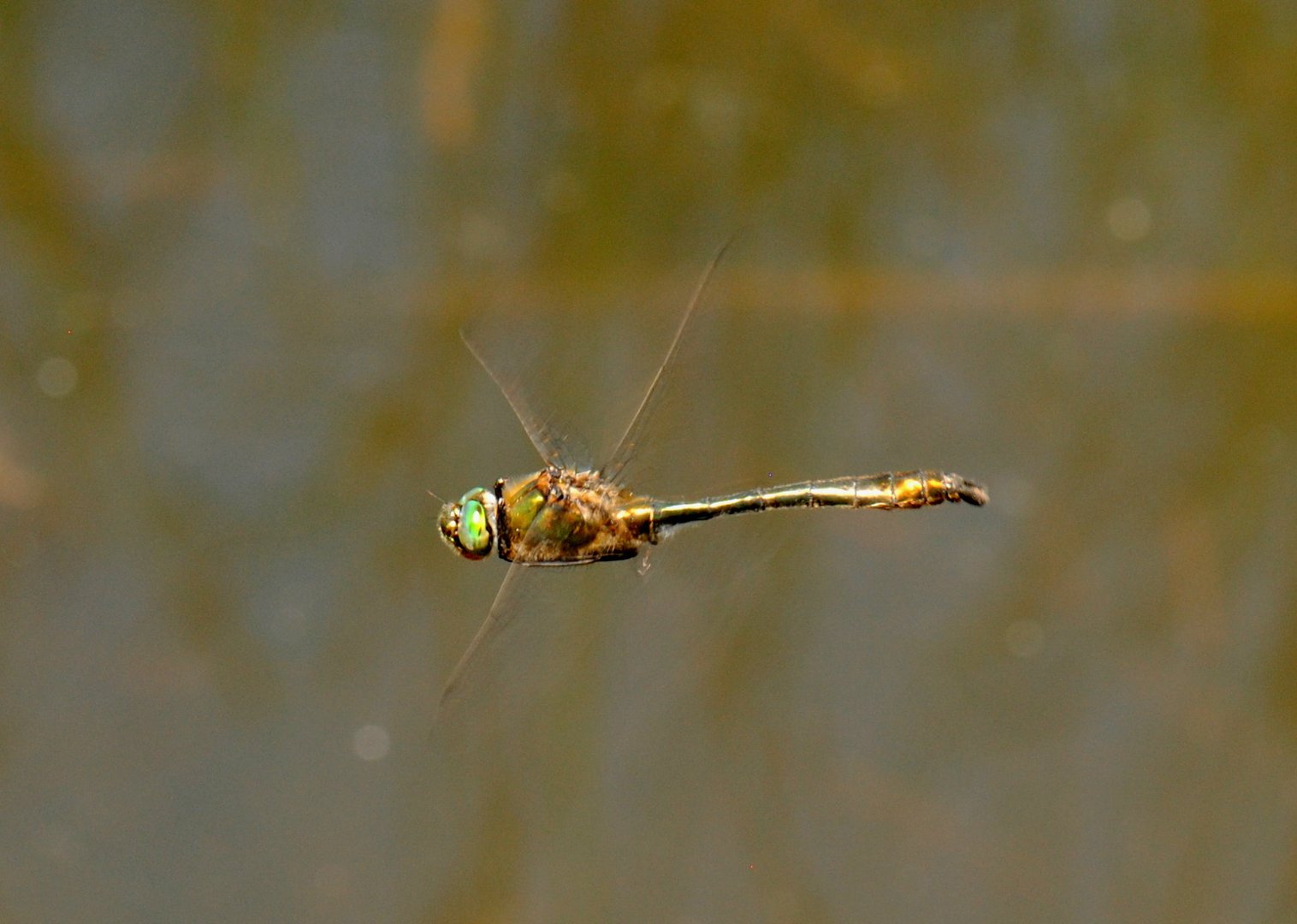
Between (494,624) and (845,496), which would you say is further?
(845,496)

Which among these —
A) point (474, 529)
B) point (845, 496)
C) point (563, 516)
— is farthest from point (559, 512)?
point (845, 496)

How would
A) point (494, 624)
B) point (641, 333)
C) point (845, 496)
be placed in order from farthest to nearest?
point (641, 333) < point (845, 496) < point (494, 624)

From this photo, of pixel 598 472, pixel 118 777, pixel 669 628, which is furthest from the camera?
pixel 118 777

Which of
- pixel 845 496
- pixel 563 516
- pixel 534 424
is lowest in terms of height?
pixel 845 496

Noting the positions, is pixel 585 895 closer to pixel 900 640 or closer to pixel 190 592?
pixel 900 640

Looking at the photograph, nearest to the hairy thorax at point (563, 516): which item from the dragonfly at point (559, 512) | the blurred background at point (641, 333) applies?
the dragonfly at point (559, 512)

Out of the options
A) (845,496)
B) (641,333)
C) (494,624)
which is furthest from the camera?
(641,333)

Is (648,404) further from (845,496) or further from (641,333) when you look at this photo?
(641,333)

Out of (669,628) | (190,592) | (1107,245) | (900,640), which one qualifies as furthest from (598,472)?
(1107,245)
